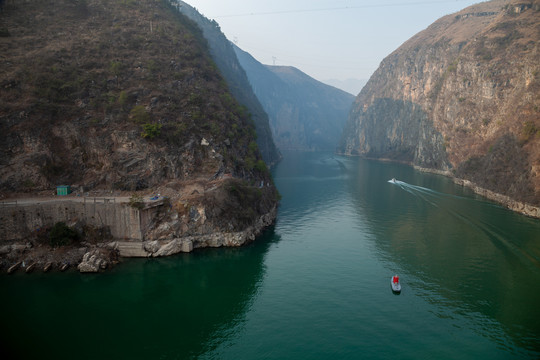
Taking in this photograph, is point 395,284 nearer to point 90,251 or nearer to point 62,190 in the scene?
point 90,251

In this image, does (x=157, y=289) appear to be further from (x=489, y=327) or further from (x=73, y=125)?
(x=489, y=327)

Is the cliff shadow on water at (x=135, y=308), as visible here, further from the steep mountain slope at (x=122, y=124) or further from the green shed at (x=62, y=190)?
the green shed at (x=62, y=190)

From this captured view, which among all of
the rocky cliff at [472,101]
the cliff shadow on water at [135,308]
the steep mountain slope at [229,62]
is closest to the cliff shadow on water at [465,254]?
the rocky cliff at [472,101]

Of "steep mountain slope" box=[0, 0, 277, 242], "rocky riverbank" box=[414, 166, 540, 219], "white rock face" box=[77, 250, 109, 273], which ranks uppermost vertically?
"steep mountain slope" box=[0, 0, 277, 242]

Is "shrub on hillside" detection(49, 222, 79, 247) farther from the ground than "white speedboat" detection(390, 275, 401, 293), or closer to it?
farther from the ground

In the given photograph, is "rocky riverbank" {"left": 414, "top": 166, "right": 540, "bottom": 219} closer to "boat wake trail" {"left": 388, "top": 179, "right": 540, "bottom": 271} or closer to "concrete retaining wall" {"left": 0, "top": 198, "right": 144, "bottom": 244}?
"boat wake trail" {"left": 388, "top": 179, "right": 540, "bottom": 271}

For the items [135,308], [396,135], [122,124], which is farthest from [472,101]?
[135,308]

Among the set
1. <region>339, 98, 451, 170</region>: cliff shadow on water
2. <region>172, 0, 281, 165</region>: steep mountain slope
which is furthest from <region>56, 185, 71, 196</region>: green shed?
<region>339, 98, 451, 170</region>: cliff shadow on water
